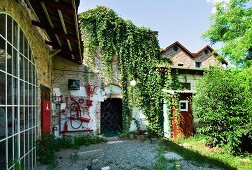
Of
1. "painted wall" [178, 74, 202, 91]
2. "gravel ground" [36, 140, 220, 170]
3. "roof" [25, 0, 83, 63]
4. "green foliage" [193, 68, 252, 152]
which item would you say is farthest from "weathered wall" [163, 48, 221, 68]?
"roof" [25, 0, 83, 63]

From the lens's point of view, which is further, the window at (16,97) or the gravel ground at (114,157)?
the gravel ground at (114,157)

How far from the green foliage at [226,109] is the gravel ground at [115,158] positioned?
2.54 m

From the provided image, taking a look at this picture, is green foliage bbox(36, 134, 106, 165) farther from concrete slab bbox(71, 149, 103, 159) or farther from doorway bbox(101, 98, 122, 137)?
doorway bbox(101, 98, 122, 137)

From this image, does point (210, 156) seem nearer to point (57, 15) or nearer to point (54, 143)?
point (54, 143)

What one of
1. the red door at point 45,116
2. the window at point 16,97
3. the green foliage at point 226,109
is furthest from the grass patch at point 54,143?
the green foliage at point 226,109

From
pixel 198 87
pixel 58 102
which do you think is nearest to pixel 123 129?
pixel 58 102

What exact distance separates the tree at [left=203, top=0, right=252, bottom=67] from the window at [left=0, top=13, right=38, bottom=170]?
34.9 feet

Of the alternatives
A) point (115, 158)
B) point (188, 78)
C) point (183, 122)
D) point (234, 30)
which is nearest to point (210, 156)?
point (115, 158)

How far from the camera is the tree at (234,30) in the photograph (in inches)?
546

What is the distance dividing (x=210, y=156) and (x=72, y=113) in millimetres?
6823

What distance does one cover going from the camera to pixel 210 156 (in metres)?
9.91

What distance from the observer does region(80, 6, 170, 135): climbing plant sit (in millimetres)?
14602

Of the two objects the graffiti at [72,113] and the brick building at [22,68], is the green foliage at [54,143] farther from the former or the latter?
the graffiti at [72,113]

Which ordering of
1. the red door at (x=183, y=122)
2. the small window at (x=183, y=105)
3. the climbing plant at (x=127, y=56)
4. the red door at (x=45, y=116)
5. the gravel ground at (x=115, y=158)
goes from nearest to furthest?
the gravel ground at (x=115, y=158)
the red door at (x=45, y=116)
the red door at (x=183, y=122)
the small window at (x=183, y=105)
the climbing plant at (x=127, y=56)
